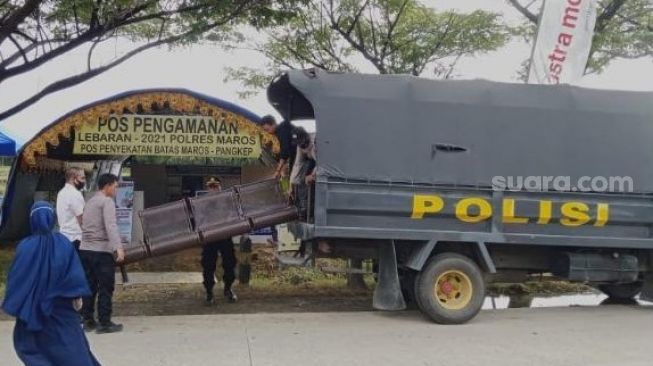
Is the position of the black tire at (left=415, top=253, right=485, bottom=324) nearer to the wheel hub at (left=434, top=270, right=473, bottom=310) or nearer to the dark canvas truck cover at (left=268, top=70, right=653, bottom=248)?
the wheel hub at (left=434, top=270, right=473, bottom=310)

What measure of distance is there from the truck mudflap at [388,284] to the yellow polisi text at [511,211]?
55cm

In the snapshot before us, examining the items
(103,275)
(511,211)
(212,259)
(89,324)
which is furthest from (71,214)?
(511,211)

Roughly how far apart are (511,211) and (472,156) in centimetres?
79

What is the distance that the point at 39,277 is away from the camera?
14.3 ft

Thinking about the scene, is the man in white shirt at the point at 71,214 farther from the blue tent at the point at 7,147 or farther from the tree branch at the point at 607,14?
the tree branch at the point at 607,14

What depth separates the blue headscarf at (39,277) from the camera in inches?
170

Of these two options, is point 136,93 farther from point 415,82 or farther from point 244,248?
point 415,82

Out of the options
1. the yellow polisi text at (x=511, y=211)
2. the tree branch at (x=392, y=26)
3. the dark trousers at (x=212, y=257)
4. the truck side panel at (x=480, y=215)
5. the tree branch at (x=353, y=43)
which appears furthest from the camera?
the tree branch at (x=353, y=43)

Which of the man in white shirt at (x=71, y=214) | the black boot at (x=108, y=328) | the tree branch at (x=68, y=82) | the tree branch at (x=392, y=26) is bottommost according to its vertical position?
the black boot at (x=108, y=328)

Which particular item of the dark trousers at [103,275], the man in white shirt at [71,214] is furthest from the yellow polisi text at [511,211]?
the man in white shirt at [71,214]

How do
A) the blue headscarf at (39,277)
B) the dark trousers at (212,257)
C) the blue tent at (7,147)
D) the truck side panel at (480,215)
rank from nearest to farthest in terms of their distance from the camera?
the blue headscarf at (39,277)
the truck side panel at (480,215)
the dark trousers at (212,257)
the blue tent at (7,147)

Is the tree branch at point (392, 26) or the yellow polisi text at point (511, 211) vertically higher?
the tree branch at point (392, 26)

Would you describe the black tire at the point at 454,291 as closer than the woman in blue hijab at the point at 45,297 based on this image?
No

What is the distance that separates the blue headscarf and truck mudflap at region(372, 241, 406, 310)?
392 cm
